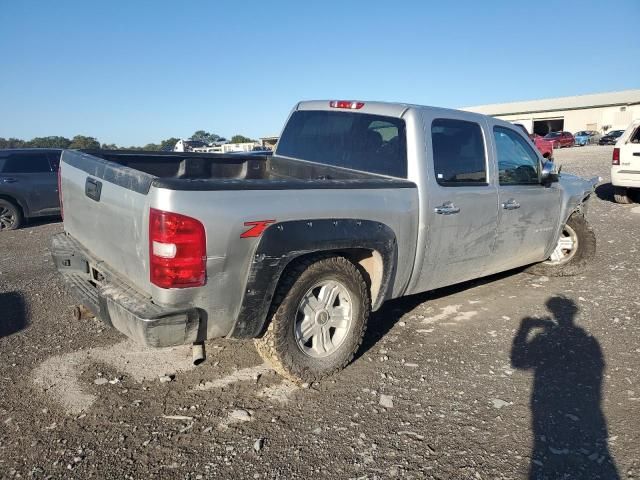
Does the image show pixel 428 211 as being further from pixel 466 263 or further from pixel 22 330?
pixel 22 330

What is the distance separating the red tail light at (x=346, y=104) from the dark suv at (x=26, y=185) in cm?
767

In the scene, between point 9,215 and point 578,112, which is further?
point 578,112

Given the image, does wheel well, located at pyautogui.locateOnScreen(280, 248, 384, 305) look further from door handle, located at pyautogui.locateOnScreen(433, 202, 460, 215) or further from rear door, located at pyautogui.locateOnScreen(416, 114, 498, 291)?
door handle, located at pyautogui.locateOnScreen(433, 202, 460, 215)

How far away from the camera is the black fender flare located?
2.97m

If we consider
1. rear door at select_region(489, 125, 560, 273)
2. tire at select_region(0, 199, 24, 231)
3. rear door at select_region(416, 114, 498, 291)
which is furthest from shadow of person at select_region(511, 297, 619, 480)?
tire at select_region(0, 199, 24, 231)

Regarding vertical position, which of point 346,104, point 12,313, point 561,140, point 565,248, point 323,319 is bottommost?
point 12,313

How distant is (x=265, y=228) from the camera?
9.66ft

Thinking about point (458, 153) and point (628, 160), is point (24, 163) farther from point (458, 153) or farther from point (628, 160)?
point (628, 160)

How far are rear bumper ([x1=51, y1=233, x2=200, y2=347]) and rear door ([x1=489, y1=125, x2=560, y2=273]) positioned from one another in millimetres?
2999

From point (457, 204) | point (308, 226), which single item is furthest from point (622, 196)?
point (308, 226)

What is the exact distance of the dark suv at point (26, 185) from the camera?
9781 millimetres

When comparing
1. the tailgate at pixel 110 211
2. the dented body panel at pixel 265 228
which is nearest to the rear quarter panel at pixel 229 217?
the dented body panel at pixel 265 228

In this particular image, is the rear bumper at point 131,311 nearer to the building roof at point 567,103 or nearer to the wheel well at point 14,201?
the wheel well at point 14,201

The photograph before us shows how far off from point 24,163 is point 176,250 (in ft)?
29.7
